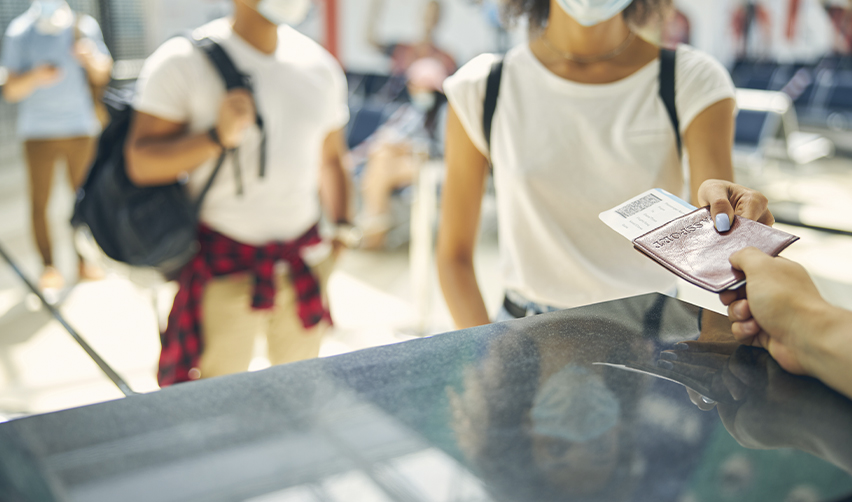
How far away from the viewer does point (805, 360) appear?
60 centimetres

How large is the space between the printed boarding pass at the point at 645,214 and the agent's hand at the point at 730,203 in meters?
0.03

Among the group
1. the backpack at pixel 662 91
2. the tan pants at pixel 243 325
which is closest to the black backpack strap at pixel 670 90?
the backpack at pixel 662 91

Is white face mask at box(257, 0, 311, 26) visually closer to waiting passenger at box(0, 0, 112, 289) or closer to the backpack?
the backpack

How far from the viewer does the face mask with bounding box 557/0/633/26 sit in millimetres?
1187

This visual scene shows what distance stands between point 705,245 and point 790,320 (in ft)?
0.43

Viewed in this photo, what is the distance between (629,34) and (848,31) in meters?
10.4

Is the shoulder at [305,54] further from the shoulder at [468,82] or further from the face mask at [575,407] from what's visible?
the face mask at [575,407]

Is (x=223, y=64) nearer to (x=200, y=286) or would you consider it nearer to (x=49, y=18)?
(x=200, y=286)

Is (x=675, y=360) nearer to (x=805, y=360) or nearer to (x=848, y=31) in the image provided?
(x=805, y=360)

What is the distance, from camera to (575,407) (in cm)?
57

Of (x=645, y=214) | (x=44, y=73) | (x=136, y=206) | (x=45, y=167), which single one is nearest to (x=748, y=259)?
(x=645, y=214)

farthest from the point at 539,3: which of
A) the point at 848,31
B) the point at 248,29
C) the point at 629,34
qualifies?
the point at 848,31

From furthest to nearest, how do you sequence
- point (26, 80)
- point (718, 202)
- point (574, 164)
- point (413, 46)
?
1. point (413, 46)
2. point (26, 80)
3. point (574, 164)
4. point (718, 202)

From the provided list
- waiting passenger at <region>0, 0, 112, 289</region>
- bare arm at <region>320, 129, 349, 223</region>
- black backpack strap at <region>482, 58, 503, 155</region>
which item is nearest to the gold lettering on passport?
black backpack strap at <region>482, 58, 503, 155</region>
